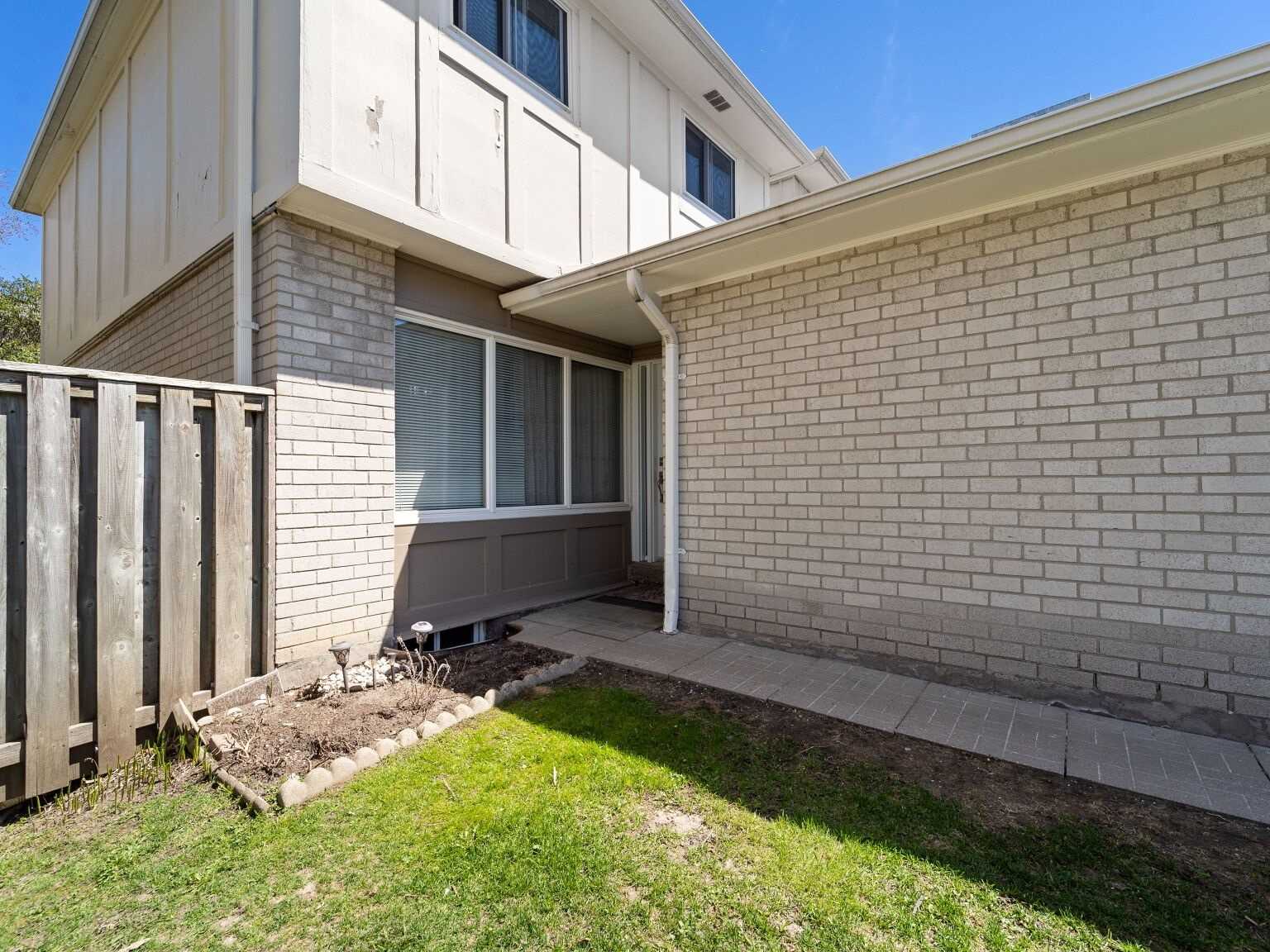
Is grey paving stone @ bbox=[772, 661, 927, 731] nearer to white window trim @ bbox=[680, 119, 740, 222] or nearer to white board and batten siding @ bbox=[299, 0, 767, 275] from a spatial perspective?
white board and batten siding @ bbox=[299, 0, 767, 275]

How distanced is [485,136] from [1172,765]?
242 inches

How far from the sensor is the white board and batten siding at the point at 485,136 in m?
3.90

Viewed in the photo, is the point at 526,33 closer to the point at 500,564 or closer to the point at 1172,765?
the point at 500,564

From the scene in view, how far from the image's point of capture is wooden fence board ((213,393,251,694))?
3412mm

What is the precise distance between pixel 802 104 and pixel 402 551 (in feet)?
32.1

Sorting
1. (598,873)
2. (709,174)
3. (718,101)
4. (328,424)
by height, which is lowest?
(598,873)

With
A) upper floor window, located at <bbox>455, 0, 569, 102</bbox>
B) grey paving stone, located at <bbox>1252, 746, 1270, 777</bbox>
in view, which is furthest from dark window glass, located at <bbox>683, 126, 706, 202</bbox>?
grey paving stone, located at <bbox>1252, 746, 1270, 777</bbox>

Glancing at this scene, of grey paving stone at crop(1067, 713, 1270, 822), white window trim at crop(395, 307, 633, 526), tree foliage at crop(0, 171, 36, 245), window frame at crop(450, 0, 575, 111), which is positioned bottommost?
grey paving stone at crop(1067, 713, 1270, 822)

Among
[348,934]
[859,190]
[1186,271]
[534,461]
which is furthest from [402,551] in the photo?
[1186,271]

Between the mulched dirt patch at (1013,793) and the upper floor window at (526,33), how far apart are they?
5665 mm

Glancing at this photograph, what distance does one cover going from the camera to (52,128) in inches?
296

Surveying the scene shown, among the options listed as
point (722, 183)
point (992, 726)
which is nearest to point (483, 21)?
point (722, 183)

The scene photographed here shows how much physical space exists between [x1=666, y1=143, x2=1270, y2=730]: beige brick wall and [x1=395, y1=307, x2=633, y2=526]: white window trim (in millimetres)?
2052

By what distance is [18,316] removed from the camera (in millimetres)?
15031
